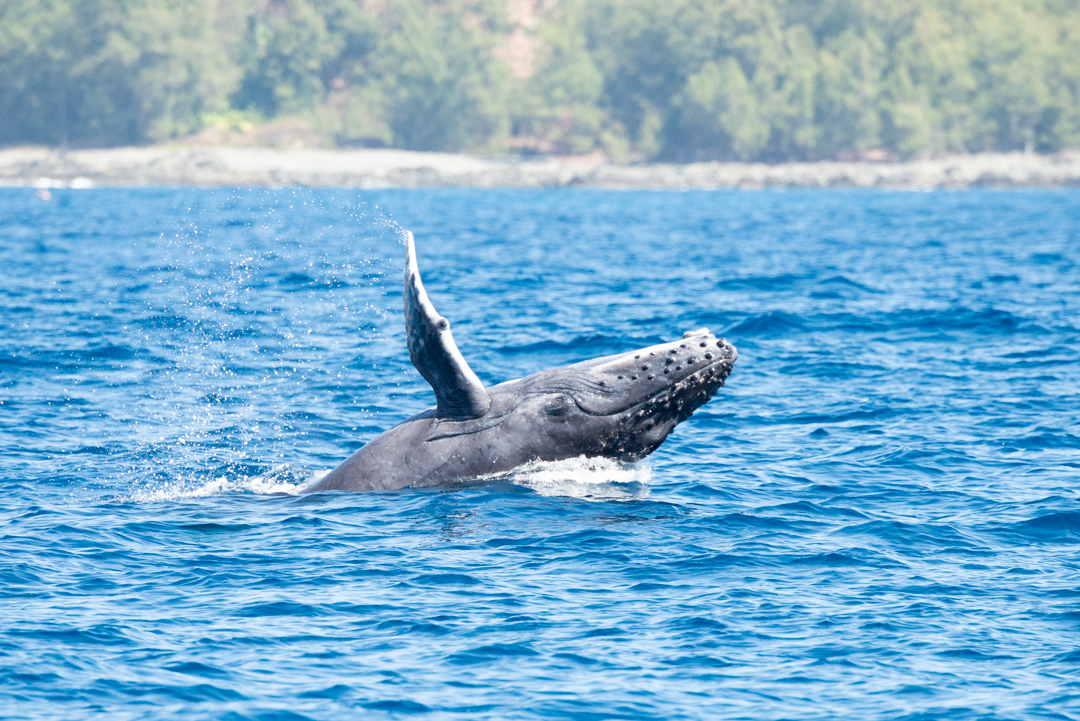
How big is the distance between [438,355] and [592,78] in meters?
151

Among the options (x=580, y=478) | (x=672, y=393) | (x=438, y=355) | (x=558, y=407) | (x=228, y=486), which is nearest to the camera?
(x=438, y=355)

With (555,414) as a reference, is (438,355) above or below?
above

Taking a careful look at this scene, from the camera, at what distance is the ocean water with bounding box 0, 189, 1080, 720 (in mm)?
9391

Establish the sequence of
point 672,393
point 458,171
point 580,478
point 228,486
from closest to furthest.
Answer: point 672,393 < point 580,478 < point 228,486 < point 458,171

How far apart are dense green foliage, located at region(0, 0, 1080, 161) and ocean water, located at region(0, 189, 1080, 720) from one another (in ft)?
406

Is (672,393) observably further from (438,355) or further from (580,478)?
(438,355)

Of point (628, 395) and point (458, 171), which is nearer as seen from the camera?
point (628, 395)

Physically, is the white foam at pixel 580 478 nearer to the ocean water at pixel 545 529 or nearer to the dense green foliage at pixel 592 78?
the ocean water at pixel 545 529

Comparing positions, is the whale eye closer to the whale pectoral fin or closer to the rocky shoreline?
the whale pectoral fin

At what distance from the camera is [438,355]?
1227 cm

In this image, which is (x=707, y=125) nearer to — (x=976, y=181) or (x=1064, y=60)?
(x=976, y=181)

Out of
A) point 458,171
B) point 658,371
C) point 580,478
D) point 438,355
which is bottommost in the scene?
point 580,478

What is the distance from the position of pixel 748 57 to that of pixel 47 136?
85115 millimetres

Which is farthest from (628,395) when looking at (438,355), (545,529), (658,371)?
(438,355)
